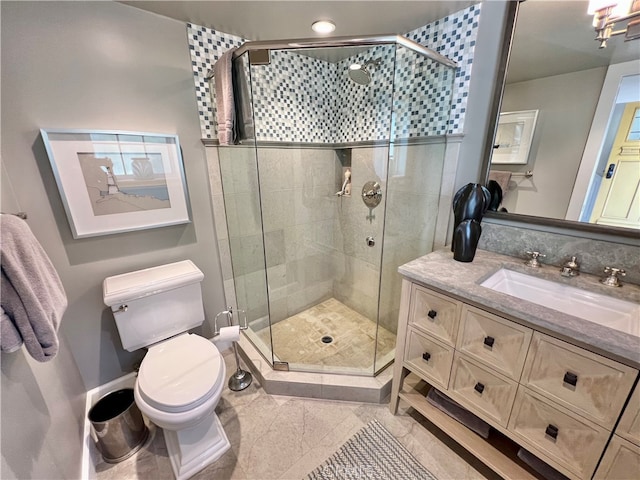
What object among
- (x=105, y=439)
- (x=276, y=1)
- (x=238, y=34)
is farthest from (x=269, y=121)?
(x=105, y=439)

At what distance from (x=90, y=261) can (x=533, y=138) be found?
8.21ft

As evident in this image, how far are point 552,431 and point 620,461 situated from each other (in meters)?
0.17

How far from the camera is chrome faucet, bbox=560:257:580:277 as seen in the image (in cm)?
120

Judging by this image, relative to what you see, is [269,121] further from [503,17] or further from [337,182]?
[503,17]

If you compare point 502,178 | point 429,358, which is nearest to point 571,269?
point 502,178

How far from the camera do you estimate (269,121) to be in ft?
6.50

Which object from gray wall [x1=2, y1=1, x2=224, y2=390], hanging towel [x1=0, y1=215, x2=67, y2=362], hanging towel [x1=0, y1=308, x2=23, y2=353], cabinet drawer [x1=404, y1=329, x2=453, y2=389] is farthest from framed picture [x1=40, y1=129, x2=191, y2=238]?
cabinet drawer [x1=404, y1=329, x2=453, y2=389]

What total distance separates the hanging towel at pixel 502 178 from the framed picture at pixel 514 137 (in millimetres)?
59

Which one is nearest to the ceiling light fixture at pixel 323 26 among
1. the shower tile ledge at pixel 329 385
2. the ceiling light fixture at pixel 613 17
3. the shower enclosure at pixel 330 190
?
the shower enclosure at pixel 330 190

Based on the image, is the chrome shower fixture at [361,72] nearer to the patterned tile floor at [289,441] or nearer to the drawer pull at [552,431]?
the drawer pull at [552,431]

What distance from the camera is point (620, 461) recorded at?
81 centimetres

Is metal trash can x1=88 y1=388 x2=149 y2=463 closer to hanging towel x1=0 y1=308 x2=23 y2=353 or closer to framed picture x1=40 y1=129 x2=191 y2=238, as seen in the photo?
hanging towel x1=0 y1=308 x2=23 y2=353

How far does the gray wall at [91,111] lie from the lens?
1202 millimetres

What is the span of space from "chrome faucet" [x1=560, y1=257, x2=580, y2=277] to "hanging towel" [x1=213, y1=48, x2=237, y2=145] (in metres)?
1.92
